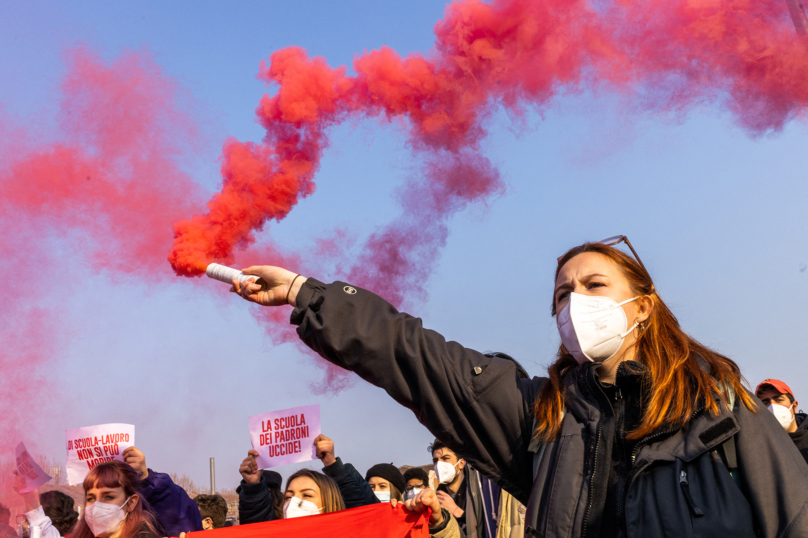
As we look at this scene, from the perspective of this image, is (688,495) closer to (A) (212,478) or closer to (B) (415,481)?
(B) (415,481)

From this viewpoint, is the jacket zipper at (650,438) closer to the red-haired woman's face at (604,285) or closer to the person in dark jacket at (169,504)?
the red-haired woman's face at (604,285)

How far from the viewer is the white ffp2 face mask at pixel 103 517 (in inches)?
214

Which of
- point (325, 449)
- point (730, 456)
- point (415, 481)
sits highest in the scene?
point (325, 449)

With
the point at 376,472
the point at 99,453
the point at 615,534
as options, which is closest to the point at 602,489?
the point at 615,534

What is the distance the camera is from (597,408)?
270 centimetres

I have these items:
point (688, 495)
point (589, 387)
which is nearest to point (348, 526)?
point (589, 387)

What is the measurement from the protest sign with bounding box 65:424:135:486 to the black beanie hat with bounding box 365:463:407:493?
3114 mm

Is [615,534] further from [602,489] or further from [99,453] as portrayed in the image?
[99,453]

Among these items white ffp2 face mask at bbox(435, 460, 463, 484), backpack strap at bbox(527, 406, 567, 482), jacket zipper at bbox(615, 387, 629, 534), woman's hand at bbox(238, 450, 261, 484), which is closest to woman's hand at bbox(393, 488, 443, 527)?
backpack strap at bbox(527, 406, 567, 482)

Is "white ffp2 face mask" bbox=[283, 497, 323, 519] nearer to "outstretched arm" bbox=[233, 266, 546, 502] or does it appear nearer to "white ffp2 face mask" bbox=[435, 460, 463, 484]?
"white ffp2 face mask" bbox=[435, 460, 463, 484]

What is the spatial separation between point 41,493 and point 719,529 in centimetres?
957

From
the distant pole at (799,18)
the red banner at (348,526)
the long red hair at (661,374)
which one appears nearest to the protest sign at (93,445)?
the red banner at (348,526)

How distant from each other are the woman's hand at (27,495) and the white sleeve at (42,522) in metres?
0.10

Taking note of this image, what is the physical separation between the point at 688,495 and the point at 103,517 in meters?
4.80
